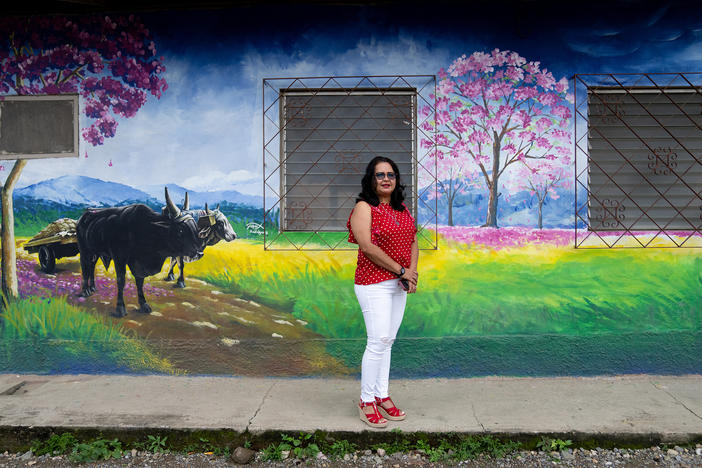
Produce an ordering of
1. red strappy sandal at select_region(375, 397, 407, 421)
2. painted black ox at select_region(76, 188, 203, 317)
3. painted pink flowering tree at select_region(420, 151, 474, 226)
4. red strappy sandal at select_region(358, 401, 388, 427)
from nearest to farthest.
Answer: red strappy sandal at select_region(358, 401, 388, 427) < red strappy sandal at select_region(375, 397, 407, 421) < painted pink flowering tree at select_region(420, 151, 474, 226) < painted black ox at select_region(76, 188, 203, 317)

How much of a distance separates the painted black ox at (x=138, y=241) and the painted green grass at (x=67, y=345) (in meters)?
0.28

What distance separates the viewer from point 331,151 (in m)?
4.58

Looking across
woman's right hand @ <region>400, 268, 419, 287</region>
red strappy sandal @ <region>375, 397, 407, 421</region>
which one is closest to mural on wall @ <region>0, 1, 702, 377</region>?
red strappy sandal @ <region>375, 397, 407, 421</region>

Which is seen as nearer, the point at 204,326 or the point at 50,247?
the point at 204,326

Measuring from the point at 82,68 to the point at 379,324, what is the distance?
11.4ft

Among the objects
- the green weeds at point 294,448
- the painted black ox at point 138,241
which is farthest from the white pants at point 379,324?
the painted black ox at point 138,241

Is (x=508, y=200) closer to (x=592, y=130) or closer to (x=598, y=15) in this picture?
(x=592, y=130)

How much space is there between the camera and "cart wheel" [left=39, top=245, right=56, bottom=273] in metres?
4.66

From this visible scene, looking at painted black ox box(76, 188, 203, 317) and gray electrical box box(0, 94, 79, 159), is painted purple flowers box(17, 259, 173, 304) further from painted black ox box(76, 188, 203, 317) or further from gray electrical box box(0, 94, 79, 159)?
gray electrical box box(0, 94, 79, 159)

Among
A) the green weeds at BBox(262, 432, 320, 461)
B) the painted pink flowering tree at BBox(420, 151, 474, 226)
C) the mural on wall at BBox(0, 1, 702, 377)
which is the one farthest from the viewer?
the painted pink flowering tree at BBox(420, 151, 474, 226)

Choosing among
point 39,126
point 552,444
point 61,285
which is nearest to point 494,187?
point 552,444

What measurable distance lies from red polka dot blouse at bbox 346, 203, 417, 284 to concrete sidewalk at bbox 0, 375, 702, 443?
97 cm

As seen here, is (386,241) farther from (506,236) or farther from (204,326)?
(204,326)

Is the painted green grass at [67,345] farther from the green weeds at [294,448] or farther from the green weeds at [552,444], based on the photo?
the green weeds at [552,444]
